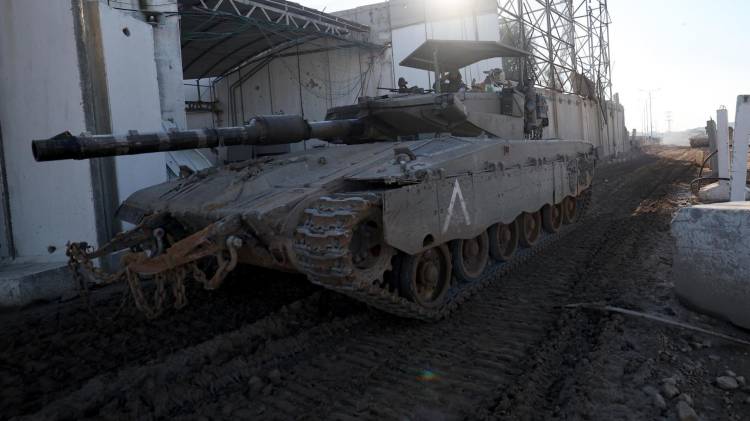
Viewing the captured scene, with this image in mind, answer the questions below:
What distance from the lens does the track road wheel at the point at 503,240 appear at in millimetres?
6723

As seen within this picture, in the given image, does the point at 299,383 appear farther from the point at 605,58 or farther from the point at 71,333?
the point at 605,58

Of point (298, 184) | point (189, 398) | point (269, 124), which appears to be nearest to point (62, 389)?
point (189, 398)

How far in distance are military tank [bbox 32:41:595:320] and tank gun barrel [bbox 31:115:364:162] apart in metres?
0.01

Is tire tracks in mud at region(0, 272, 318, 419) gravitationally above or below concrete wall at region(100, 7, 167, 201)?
below

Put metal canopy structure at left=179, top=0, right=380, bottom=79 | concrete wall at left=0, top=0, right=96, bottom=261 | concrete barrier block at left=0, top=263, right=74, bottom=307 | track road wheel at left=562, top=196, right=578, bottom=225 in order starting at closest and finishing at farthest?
concrete barrier block at left=0, top=263, right=74, bottom=307 < concrete wall at left=0, top=0, right=96, bottom=261 < track road wheel at left=562, top=196, right=578, bottom=225 < metal canopy structure at left=179, top=0, right=380, bottom=79

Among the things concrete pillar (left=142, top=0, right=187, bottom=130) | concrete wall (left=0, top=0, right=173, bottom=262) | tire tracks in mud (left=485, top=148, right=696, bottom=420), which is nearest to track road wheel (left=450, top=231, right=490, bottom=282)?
tire tracks in mud (left=485, top=148, right=696, bottom=420)

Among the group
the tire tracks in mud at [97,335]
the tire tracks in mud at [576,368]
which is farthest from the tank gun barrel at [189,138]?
the tire tracks in mud at [576,368]

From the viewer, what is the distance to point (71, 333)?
5125mm

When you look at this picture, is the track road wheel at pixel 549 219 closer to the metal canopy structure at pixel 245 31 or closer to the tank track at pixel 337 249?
the tank track at pixel 337 249

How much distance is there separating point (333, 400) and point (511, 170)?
3973mm

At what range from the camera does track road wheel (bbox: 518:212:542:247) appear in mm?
Result: 7578

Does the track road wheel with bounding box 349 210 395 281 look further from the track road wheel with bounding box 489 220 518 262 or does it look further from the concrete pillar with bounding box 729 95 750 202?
the concrete pillar with bounding box 729 95 750 202

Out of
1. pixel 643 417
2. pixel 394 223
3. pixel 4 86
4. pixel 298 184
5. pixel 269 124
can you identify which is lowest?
pixel 643 417

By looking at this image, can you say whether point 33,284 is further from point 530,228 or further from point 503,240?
point 530,228
